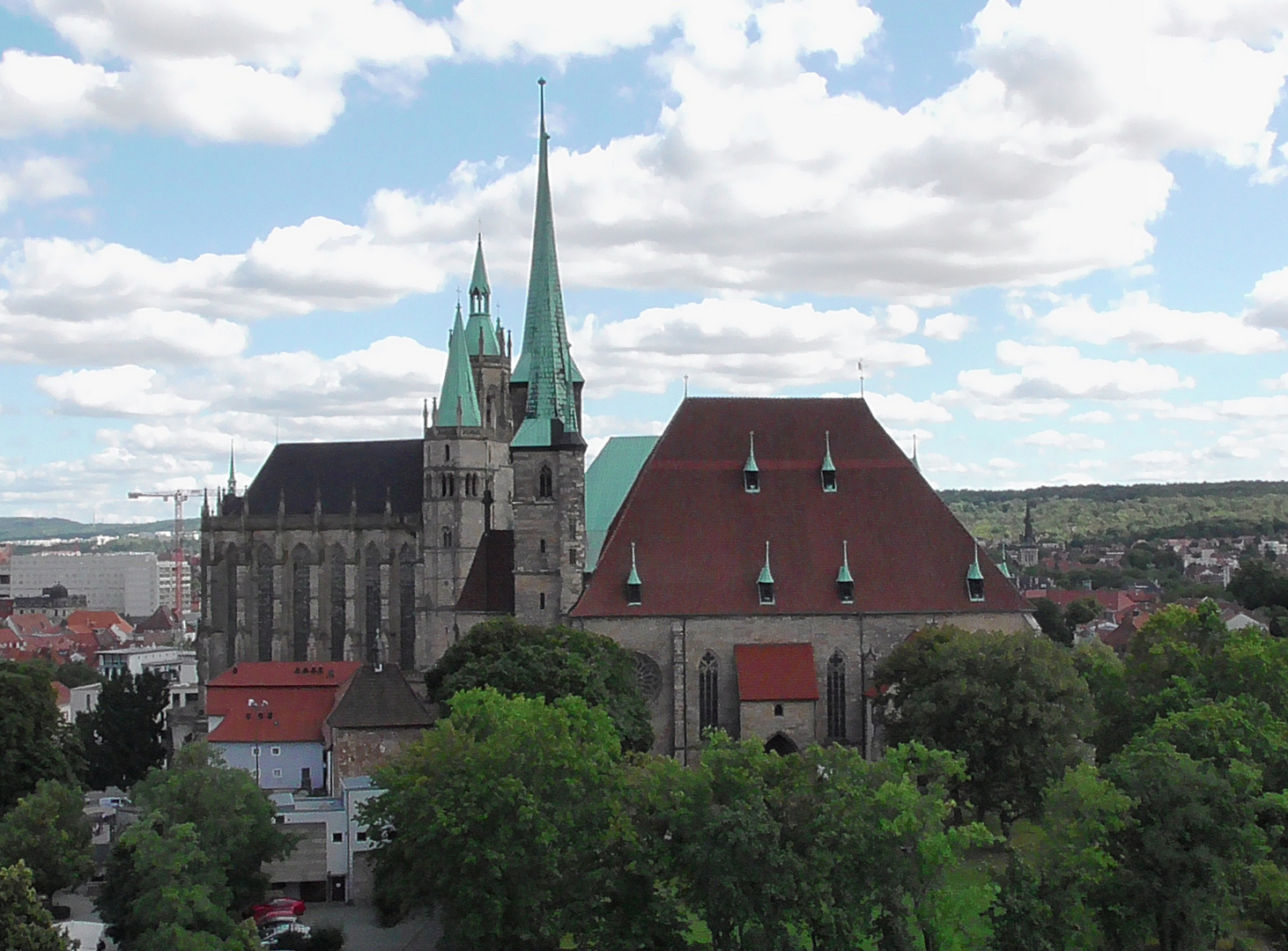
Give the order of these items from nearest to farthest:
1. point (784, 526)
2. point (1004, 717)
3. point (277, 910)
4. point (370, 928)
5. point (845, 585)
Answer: point (370, 928) < point (277, 910) < point (1004, 717) < point (845, 585) < point (784, 526)

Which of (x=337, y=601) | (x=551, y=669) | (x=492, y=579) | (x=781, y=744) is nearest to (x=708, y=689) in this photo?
(x=781, y=744)

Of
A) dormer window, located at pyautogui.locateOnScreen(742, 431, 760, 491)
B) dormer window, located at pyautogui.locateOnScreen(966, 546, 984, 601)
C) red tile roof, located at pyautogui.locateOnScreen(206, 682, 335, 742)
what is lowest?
red tile roof, located at pyautogui.locateOnScreen(206, 682, 335, 742)

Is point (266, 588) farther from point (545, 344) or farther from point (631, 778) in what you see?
point (631, 778)

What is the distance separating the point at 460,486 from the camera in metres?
88.2

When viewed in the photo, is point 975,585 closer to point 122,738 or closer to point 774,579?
point 774,579

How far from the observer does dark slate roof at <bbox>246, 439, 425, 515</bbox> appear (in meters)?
93.1

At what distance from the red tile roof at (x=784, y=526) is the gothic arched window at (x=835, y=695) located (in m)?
1.91

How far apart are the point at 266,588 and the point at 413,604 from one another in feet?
31.5

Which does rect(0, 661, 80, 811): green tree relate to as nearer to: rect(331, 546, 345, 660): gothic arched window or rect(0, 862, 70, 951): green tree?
rect(0, 862, 70, 951): green tree

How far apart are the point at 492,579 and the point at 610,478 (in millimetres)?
10294

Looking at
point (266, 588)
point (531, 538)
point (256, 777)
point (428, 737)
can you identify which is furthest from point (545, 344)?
point (266, 588)

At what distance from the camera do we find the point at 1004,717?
4631cm

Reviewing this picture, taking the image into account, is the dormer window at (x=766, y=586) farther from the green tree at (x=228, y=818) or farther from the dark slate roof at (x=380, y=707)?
the green tree at (x=228, y=818)

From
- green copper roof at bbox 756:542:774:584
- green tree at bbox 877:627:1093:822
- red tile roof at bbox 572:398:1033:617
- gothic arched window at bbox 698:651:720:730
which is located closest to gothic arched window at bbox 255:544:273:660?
red tile roof at bbox 572:398:1033:617
